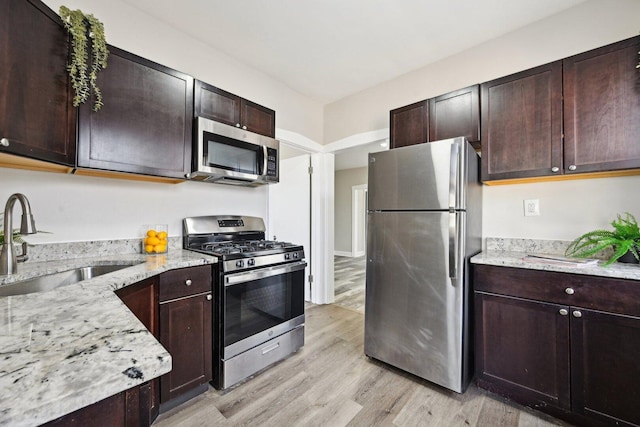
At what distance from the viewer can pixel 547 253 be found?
199cm

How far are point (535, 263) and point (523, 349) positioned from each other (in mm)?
531

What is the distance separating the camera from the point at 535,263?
5.29 feet

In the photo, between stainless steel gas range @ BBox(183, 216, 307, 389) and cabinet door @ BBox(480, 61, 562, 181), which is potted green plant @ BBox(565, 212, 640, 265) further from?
stainless steel gas range @ BBox(183, 216, 307, 389)

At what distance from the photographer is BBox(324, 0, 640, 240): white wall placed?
5.89 feet

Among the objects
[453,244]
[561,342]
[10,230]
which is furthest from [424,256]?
[10,230]

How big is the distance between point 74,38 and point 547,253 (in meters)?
3.26

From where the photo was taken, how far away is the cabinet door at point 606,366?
1.35 metres

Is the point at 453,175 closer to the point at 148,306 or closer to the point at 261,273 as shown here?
the point at 261,273

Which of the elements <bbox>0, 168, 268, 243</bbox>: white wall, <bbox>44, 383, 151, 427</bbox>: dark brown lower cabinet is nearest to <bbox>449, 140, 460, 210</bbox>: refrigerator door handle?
<bbox>44, 383, 151, 427</bbox>: dark brown lower cabinet

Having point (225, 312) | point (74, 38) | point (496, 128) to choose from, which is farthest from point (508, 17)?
point (225, 312)

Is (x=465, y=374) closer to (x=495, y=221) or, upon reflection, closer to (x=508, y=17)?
(x=495, y=221)

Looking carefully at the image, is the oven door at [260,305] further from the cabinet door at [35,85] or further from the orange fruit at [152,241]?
the cabinet door at [35,85]

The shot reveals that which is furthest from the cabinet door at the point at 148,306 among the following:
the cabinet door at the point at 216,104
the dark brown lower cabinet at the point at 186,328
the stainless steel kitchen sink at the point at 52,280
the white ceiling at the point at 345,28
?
the white ceiling at the point at 345,28

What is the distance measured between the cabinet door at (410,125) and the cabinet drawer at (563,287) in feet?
3.78
